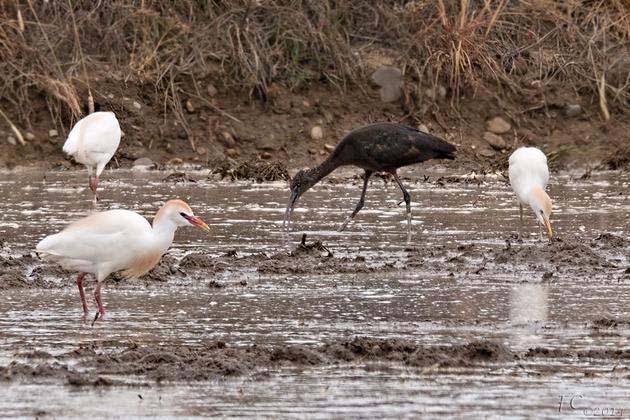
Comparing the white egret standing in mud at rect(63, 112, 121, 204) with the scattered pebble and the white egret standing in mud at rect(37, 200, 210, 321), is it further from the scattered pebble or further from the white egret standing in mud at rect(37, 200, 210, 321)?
the white egret standing in mud at rect(37, 200, 210, 321)

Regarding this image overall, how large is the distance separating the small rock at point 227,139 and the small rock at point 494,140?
3.30 meters

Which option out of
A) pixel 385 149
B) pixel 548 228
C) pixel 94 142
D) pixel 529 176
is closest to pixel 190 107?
pixel 94 142

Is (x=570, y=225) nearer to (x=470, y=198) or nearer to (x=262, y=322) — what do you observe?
(x=470, y=198)

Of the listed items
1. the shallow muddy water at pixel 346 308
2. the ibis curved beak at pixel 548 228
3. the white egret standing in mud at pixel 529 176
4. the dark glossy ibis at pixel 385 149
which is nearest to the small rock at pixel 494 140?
the shallow muddy water at pixel 346 308

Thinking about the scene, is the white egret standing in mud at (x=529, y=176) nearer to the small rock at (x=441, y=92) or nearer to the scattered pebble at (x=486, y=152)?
the scattered pebble at (x=486, y=152)

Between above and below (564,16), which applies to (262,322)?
below

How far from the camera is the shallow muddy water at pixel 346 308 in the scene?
612 cm

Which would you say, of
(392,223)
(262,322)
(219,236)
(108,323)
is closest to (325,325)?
(262,322)

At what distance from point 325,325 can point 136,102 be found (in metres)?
9.96

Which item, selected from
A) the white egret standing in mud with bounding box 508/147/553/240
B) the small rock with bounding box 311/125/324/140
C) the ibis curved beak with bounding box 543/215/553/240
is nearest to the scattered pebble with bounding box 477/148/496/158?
the small rock with bounding box 311/125/324/140

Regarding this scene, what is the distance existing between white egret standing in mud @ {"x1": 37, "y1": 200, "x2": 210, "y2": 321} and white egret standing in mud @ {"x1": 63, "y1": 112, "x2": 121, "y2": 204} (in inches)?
230

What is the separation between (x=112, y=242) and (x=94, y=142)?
20.5 feet

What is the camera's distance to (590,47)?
18.1m

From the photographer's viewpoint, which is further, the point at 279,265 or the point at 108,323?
the point at 279,265
